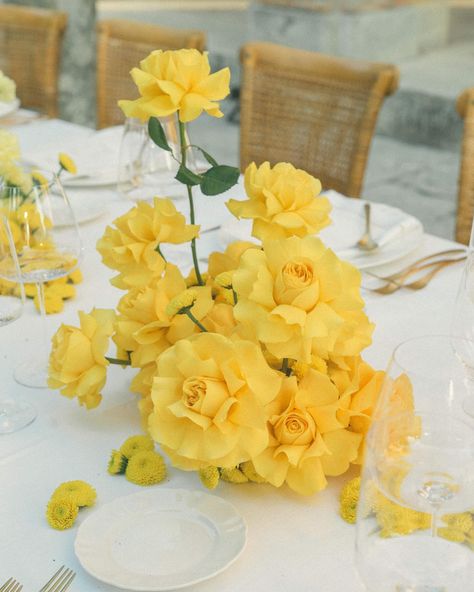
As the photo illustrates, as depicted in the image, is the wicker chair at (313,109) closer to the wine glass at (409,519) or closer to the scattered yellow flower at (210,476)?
the scattered yellow flower at (210,476)

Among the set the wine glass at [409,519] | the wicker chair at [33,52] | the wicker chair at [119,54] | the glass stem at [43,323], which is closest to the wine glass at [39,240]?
the glass stem at [43,323]

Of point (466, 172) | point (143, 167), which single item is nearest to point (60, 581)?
point (143, 167)

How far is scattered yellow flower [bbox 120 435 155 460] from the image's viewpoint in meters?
0.97

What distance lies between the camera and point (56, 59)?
2.85m

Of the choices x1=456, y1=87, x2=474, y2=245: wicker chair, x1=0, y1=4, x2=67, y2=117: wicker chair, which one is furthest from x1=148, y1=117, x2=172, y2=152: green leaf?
x1=0, y1=4, x2=67, y2=117: wicker chair

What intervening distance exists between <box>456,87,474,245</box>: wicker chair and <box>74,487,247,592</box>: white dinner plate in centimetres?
112

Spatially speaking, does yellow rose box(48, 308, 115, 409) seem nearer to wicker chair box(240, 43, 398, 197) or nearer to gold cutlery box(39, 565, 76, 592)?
gold cutlery box(39, 565, 76, 592)

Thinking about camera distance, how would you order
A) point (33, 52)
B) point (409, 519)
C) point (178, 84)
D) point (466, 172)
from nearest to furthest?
point (409, 519)
point (178, 84)
point (466, 172)
point (33, 52)

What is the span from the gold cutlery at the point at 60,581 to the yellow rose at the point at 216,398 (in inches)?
5.5

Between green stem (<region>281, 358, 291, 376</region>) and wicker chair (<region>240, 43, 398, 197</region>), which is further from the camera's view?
wicker chair (<region>240, 43, 398, 197</region>)

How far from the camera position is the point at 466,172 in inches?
74.0

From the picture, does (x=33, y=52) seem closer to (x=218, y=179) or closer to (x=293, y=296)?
(x=218, y=179)

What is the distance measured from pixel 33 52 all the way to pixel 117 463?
218 centimetres

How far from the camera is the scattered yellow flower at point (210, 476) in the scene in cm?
90
